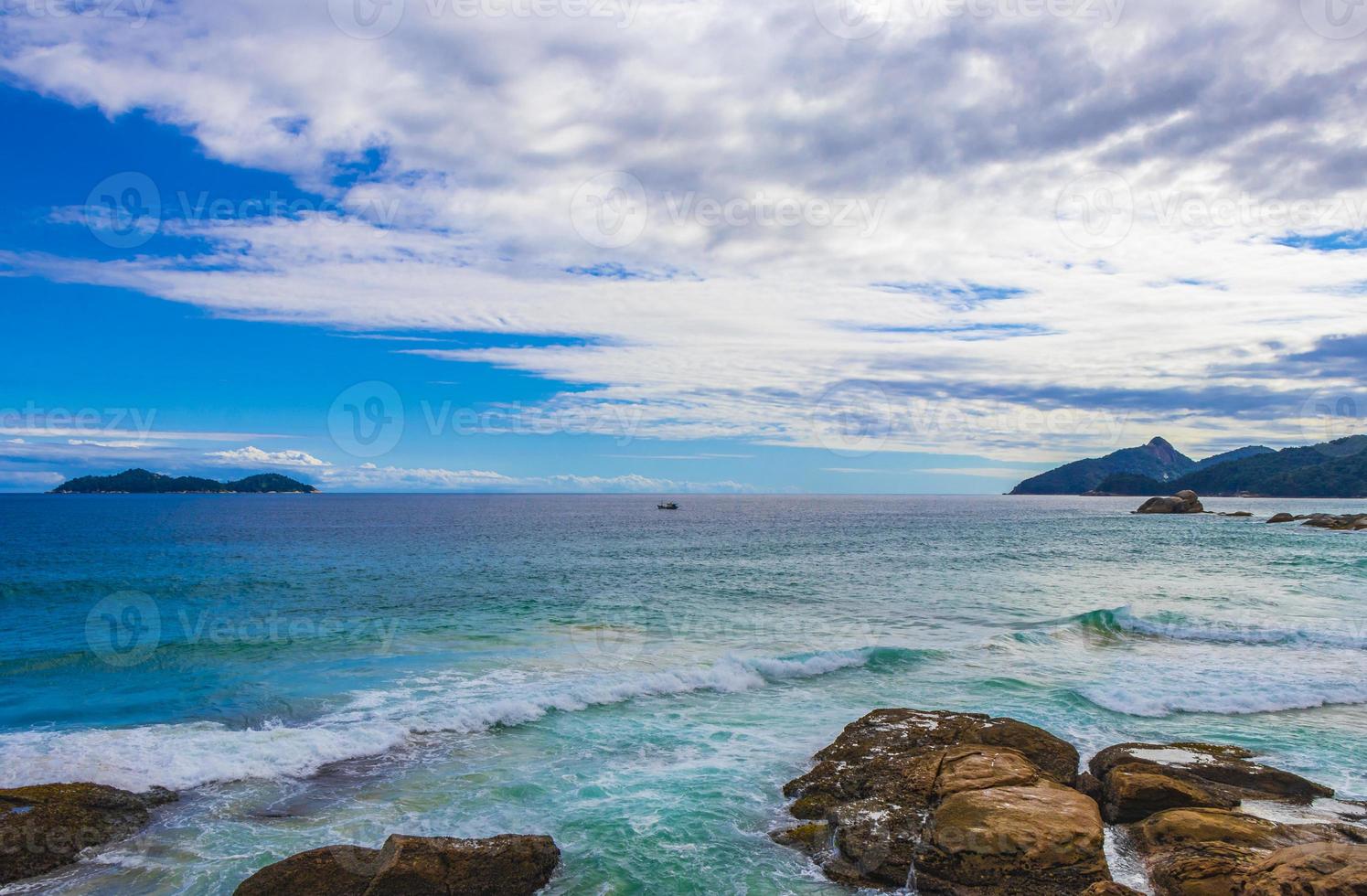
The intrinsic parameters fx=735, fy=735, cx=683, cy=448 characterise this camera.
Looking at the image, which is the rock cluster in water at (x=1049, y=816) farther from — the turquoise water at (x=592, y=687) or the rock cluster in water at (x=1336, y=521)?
the rock cluster in water at (x=1336, y=521)

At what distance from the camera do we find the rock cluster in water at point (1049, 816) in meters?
9.31

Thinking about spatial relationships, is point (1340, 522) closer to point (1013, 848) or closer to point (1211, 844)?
point (1211, 844)

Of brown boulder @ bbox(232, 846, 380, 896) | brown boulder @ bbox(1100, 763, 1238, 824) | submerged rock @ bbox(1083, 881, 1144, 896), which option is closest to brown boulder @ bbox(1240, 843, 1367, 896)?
submerged rock @ bbox(1083, 881, 1144, 896)

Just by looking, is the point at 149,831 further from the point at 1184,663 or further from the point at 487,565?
the point at 487,565

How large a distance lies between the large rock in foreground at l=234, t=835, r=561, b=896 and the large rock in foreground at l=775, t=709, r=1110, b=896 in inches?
168

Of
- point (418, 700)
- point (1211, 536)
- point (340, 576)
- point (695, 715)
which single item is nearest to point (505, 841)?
point (695, 715)

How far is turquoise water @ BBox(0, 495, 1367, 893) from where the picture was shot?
12203mm

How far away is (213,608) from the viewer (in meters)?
35.7

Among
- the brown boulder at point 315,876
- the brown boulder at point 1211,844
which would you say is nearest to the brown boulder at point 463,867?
the brown boulder at point 315,876

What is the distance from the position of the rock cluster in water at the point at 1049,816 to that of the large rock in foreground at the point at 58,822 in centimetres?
1054

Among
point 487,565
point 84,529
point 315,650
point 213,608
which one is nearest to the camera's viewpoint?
point 315,650

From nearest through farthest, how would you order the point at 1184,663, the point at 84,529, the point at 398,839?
1. the point at 398,839
2. the point at 1184,663
3. the point at 84,529

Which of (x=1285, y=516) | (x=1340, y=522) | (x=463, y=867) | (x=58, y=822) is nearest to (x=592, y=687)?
(x=463, y=867)

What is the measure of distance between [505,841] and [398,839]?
57.3 inches
